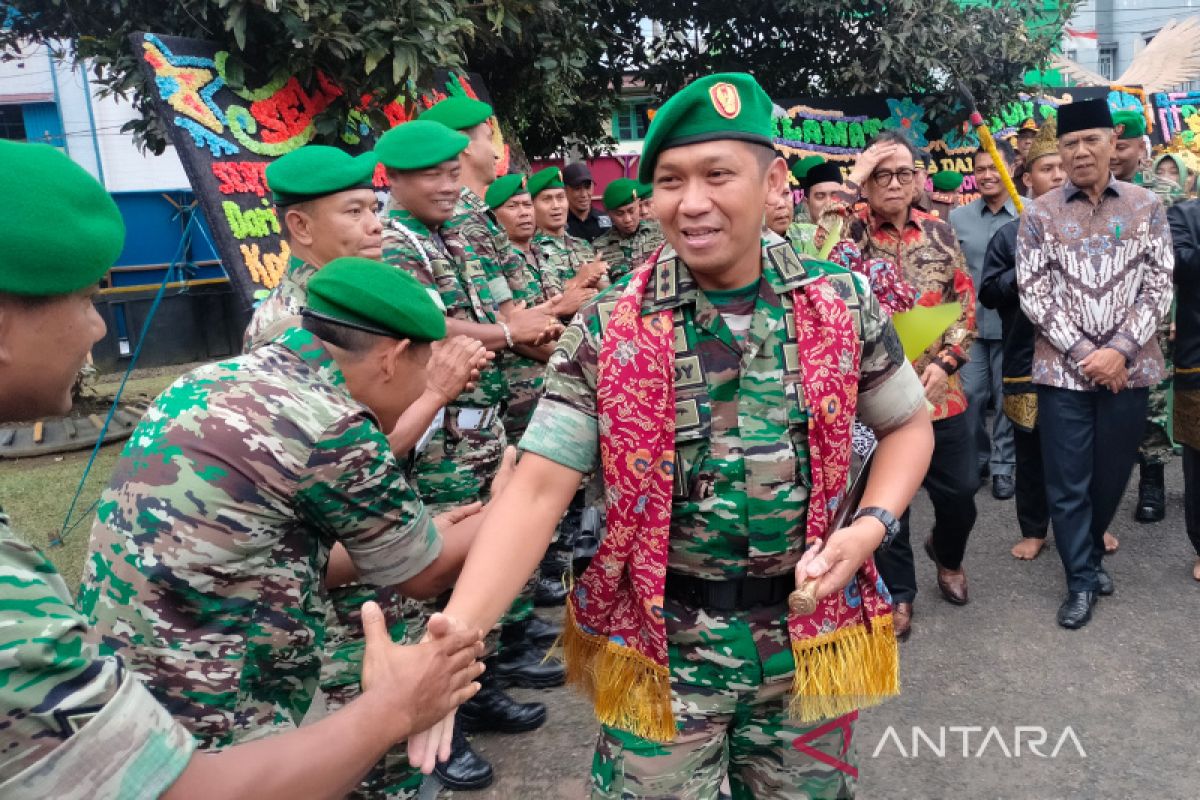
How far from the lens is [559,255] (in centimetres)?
587

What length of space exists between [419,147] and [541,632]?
2.21 metres

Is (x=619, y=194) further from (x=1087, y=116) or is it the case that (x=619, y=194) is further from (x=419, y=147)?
(x=419, y=147)

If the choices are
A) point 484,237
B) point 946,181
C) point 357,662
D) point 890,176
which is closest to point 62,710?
point 357,662

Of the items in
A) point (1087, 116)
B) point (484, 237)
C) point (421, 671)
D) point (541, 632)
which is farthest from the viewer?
point (541, 632)

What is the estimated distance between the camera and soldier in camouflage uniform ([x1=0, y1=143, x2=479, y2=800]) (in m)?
0.94

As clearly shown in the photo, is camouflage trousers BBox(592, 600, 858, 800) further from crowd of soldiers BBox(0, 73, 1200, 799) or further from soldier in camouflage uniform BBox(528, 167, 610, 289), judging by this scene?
soldier in camouflage uniform BBox(528, 167, 610, 289)

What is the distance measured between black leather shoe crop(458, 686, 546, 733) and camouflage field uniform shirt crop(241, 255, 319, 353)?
62.7 inches

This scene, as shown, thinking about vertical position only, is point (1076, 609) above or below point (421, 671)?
below

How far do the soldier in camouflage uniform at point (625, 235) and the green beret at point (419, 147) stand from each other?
3.58 m

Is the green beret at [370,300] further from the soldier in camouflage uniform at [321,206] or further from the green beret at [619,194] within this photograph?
the green beret at [619,194]

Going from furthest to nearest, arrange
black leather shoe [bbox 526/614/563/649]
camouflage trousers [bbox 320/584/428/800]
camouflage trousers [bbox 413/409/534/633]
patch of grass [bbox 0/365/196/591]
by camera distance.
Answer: patch of grass [bbox 0/365/196/591] → black leather shoe [bbox 526/614/563/649] → camouflage trousers [bbox 413/409/534/633] → camouflage trousers [bbox 320/584/428/800]

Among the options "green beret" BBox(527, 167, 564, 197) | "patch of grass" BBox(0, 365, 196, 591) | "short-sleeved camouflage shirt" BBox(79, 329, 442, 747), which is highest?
"green beret" BBox(527, 167, 564, 197)

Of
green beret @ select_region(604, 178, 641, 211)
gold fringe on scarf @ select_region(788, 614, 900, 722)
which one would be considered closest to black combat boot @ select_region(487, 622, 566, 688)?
gold fringe on scarf @ select_region(788, 614, 900, 722)

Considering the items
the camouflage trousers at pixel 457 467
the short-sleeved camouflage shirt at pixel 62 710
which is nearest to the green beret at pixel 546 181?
the camouflage trousers at pixel 457 467
